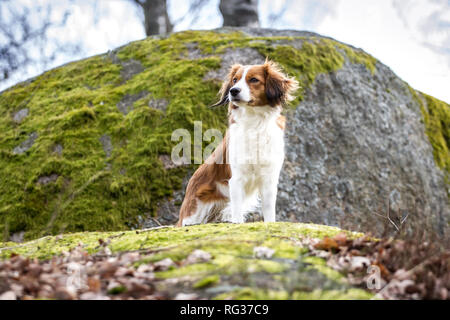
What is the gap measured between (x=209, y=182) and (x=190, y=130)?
5.67ft

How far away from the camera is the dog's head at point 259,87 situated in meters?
4.30

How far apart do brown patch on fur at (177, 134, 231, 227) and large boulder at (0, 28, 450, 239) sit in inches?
30.8

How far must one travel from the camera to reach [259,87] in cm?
446

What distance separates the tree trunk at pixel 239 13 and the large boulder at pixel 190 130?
85.0 inches

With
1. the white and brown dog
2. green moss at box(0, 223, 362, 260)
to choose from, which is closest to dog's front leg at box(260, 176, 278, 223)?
the white and brown dog

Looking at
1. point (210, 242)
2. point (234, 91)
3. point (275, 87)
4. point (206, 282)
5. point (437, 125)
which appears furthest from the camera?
point (437, 125)

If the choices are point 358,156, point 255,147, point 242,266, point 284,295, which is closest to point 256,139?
point 255,147

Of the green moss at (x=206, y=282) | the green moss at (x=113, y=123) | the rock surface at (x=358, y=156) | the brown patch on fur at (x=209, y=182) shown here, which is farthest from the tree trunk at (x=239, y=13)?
the green moss at (x=206, y=282)

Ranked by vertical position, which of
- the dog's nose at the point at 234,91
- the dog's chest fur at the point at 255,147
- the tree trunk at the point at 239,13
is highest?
the tree trunk at the point at 239,13

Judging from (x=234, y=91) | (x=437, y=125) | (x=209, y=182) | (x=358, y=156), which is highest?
(x=234, y=91)

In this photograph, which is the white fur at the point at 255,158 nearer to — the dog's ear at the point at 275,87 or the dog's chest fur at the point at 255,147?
the dog's chest fur at the point at 255,147

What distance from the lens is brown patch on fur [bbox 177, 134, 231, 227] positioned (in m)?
4.89

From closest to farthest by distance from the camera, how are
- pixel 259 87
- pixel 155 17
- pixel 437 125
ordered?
pixel 259 87 → pixel 437 125 → pixel 155 17

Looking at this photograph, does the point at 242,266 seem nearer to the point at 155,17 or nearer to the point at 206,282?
the point at 206,282
